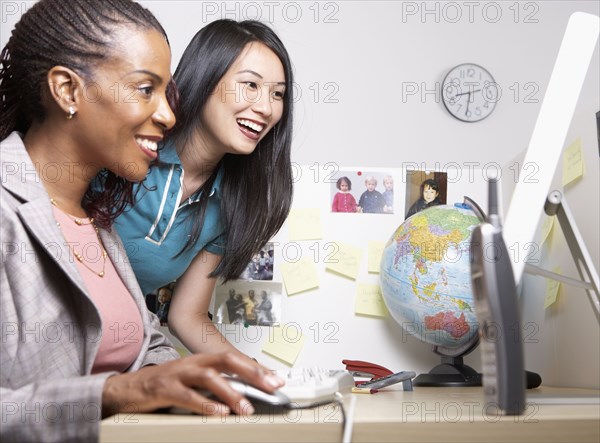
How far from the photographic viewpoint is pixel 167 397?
0.74 meters

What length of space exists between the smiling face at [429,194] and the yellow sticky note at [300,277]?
31 cm

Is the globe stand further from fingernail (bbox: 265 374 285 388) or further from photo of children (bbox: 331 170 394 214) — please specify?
fingernail (bbox: 265 374 285 388)

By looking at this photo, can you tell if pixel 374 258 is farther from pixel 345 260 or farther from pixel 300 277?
pixel 300 277

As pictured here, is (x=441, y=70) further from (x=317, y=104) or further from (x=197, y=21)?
(x=197, y=21)

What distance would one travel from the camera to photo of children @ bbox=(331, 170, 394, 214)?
1.66 m

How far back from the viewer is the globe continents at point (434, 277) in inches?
54.2

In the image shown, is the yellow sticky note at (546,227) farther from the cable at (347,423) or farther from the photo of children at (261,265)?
the cable at (347,423)

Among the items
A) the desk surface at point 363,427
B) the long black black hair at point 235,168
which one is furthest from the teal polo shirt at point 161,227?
the desk surface at point 363,427

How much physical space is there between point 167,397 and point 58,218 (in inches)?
19.4

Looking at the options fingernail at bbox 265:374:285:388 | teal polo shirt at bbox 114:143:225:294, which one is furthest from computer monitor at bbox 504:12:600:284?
teal polo shirt at bbox 114:143:225:294

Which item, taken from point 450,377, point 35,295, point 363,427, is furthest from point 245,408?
point 450,377

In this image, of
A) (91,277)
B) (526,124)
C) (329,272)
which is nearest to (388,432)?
(91,277)

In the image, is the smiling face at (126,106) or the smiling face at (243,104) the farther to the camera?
the smiling face at (243,104)

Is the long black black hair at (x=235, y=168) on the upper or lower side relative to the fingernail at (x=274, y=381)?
upper
